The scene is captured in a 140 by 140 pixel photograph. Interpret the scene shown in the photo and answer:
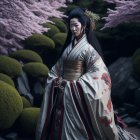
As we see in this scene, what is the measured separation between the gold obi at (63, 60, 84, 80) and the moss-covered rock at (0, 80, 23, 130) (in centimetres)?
216

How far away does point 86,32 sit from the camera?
6141 mm

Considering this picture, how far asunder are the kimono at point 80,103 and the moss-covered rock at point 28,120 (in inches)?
83.7

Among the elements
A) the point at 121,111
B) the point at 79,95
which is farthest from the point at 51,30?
the point at 79,95

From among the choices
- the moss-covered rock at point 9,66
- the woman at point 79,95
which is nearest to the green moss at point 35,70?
the moss-covered rock at point 9,66

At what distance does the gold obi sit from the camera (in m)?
5.95

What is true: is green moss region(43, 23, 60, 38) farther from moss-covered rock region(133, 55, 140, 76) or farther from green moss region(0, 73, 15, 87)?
green moss region(0, 73, 15, 87)

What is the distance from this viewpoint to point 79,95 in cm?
580

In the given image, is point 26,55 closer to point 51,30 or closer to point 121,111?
point 51,30

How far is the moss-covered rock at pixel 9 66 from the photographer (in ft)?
29.5

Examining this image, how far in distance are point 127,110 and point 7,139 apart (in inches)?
115

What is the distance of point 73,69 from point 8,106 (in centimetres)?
231

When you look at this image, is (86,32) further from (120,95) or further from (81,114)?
(120,95)

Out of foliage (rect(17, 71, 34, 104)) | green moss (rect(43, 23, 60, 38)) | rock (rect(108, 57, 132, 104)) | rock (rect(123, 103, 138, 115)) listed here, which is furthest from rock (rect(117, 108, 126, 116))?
green moss (rect(43, 23, 60, 38))

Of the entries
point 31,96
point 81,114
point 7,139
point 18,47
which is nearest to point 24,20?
point 18,47
